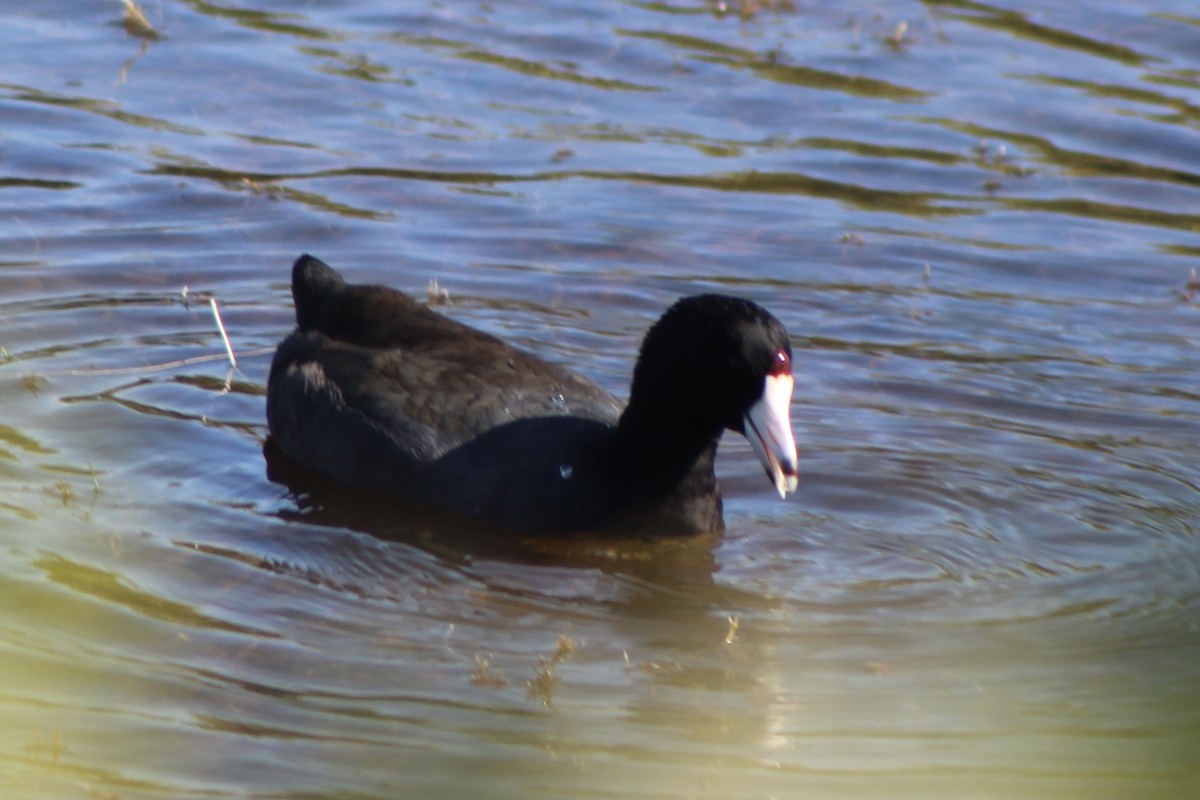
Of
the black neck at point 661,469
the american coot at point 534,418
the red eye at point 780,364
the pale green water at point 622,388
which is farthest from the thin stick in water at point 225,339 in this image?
the red eye at point 780,364

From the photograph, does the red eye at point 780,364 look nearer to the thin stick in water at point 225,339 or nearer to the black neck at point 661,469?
the black neck at point 661,469

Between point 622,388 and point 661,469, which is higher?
point 661,469

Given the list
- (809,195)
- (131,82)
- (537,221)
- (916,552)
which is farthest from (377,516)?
(131,82)

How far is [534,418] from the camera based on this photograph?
5871 mm

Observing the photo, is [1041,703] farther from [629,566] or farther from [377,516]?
[377,516]

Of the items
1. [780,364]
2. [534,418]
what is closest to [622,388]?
[534,418]

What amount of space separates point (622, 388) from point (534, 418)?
1248mm

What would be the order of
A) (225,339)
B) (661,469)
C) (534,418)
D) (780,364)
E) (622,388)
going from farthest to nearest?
(622,388), (225,339), (534,418), (661,469), (780,364)

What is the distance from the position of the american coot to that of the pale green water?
166 mm

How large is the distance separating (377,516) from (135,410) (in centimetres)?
115

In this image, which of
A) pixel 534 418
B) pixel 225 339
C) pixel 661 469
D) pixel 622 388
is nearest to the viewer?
pixel 661 469

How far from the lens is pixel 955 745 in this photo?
430 cm

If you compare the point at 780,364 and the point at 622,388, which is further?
the point at 622,388

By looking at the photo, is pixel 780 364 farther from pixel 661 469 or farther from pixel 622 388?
pixel 622 388
